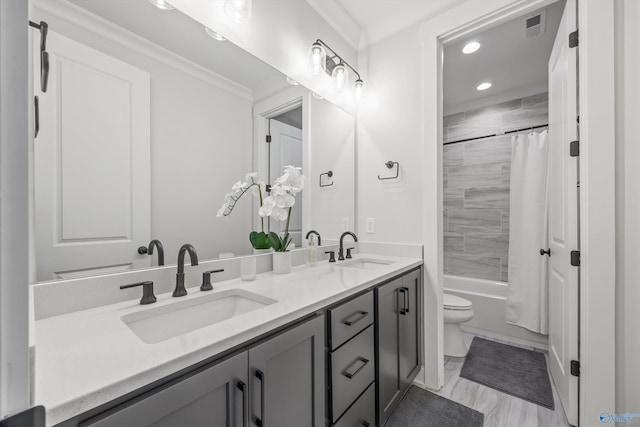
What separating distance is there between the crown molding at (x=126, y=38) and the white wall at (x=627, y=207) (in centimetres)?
187

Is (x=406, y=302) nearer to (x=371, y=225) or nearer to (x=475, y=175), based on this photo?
(x=371, y=225)

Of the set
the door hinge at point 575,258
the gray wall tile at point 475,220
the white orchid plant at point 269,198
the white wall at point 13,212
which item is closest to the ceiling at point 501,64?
the gray wall tile at point 475,220

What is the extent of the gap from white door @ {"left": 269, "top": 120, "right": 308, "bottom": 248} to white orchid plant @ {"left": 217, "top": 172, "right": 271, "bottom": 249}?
8 cm

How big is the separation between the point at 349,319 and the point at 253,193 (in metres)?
0.76

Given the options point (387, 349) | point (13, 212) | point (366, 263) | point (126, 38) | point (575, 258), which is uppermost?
point (126, 38)

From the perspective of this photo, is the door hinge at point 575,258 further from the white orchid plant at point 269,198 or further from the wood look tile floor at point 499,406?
the white orchid plant at point 269,198

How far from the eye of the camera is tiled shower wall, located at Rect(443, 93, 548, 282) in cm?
286

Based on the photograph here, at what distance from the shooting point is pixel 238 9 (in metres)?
1.25

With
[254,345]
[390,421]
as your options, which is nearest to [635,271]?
[390,421]

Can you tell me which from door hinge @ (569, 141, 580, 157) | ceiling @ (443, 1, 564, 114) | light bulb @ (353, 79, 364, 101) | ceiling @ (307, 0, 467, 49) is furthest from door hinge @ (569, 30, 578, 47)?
light bulb @ (353, 79, 364, 101)

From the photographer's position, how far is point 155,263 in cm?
103

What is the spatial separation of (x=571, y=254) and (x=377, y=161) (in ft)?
4.16

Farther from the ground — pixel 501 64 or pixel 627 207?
pixel 501 64

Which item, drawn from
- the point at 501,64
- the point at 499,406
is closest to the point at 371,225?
the point at 499,406
